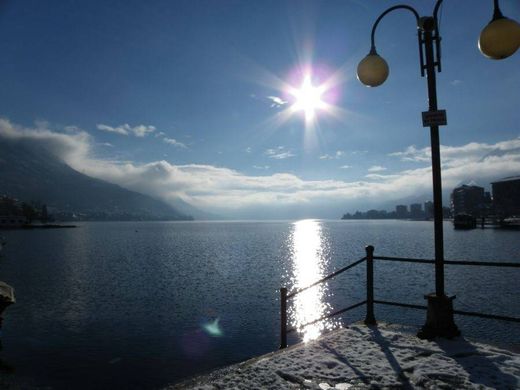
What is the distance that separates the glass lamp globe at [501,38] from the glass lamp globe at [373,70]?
1841 millimetres

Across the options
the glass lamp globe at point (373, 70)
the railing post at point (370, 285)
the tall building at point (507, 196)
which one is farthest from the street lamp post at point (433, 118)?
the tall building at point (507, 196)

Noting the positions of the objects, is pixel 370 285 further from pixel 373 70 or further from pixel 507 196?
pixel 507 196

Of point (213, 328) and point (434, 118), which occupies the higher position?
point (434, 118)

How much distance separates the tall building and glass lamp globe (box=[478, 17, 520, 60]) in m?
200

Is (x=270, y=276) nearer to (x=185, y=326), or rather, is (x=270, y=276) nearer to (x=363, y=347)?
(x=185, y=326)

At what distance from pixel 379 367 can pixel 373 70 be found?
18.3 ft

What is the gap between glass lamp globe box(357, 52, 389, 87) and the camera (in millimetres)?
7422

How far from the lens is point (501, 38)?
579cm

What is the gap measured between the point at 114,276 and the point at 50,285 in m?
7.17

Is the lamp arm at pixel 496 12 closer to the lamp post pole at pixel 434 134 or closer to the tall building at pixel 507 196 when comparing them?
the lamp post pole at pixel 434 134

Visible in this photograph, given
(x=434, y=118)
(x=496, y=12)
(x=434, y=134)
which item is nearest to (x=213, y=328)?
(x=434, y=134)

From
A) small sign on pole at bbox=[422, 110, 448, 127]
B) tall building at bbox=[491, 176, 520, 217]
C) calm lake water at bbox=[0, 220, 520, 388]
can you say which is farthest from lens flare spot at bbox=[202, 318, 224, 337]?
tall building at bbox=[491, 176, 520, 217]

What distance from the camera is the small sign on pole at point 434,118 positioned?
7633 mm

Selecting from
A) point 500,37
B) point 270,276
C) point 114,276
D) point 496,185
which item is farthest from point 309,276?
point 496,185
